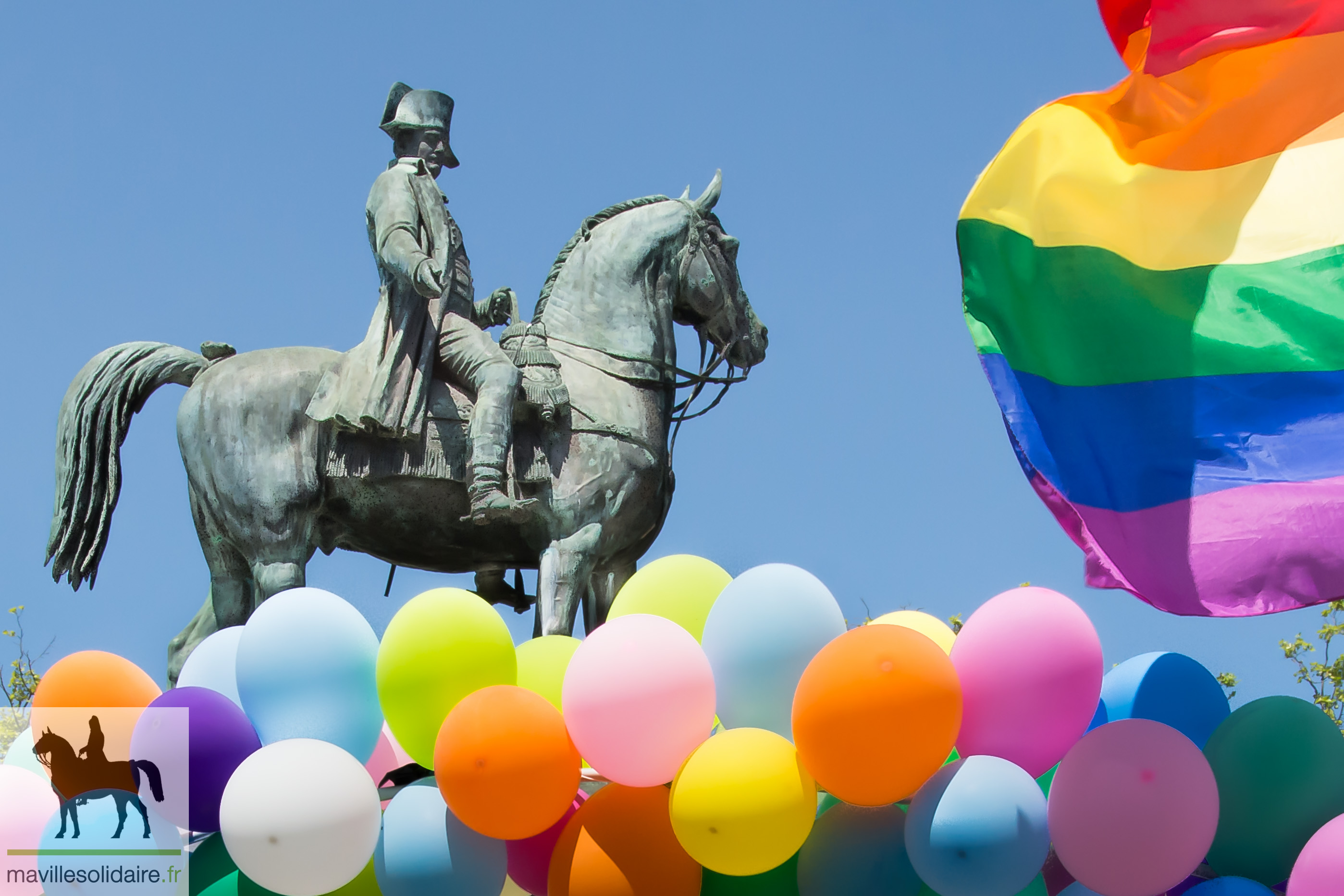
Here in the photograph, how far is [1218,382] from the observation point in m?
8.30

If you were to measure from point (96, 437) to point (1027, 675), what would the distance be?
639 centimetres

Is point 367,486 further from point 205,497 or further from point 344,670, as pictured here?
point 344,670

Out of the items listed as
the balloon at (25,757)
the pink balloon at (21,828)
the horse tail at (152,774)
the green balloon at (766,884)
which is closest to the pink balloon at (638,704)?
the green balloon at (766,884)

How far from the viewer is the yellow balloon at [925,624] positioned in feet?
25.5

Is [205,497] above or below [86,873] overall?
above

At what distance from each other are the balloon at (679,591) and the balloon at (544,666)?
418 millimetres

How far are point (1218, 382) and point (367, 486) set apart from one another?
505 centimetres

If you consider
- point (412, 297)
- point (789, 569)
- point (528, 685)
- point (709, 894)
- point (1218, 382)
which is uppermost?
point (412, 297)

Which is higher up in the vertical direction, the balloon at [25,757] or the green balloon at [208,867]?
the balloon at [25,757]

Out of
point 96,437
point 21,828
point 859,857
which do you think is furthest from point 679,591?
point 96,437

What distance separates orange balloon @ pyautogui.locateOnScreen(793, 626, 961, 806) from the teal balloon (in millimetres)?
1092

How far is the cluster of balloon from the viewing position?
6566mm

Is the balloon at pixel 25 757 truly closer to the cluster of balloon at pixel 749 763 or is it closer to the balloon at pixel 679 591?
the cluster of balloon at pixel 749 763

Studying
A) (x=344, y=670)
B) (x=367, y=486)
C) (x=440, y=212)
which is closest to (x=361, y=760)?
(x=344, y=670)
